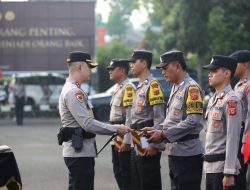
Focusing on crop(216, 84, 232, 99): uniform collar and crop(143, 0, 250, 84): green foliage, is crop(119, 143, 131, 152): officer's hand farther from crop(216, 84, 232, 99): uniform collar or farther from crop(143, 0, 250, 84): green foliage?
crop(143, 0, 250, 84): green foliage

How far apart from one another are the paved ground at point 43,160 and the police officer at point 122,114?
1.24 m

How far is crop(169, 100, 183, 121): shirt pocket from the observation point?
771cm

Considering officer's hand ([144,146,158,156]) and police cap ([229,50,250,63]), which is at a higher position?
police cap ([229,50,250,63])

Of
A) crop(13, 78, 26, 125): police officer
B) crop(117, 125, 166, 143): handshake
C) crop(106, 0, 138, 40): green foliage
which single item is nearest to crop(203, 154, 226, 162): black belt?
crop(117, 125, 166, 143): handshake

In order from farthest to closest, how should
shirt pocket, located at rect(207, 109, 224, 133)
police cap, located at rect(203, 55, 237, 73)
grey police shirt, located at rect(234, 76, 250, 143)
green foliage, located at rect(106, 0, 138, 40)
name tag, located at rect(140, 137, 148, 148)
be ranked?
1. green foliage, located at rect(106, 0, 138, 40)
2. grey police shirt, located at rect(234, 76, 250, 143)
3. name tag, located at rect(140, 137, 148, 148)
4. police cap, located at rect(203, 55, 237, 73)
5. shirt pocket, located at rect(207, 109, 224, 133)

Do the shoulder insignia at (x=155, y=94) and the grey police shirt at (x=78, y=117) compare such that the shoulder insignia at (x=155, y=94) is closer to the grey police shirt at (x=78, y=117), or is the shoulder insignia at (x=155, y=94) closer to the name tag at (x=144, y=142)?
the name tag at (x=144, y=142)

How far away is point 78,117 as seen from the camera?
7.71 m

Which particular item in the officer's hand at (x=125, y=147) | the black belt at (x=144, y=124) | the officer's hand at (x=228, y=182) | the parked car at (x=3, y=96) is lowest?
the parked car at (x=3, y=96)

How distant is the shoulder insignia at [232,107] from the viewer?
6848 mm

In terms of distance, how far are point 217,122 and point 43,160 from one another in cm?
924

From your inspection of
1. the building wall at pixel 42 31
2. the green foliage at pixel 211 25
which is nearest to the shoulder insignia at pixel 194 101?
the green foliage at pixel 211 25

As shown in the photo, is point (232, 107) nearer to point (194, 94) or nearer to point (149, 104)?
point (194, 94)

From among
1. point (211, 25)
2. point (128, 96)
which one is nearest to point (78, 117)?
point (128, 96)

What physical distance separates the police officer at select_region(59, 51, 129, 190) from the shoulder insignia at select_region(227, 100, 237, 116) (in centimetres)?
143
